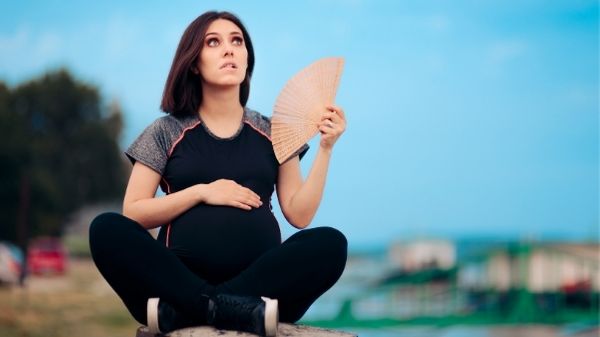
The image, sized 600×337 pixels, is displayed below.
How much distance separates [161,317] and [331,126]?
700 mm

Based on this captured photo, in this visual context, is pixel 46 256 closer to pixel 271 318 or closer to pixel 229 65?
pixel 229 65

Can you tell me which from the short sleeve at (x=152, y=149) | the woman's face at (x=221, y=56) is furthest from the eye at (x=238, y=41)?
the short sleeve at (x=152, y=149)

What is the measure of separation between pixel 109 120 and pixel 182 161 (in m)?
11.9

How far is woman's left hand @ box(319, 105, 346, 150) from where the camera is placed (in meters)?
2.37

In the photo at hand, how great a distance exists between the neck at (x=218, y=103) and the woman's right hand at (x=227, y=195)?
0.24 m

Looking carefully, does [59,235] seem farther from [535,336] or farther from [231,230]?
[231,230]

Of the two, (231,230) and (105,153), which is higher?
(105,153)

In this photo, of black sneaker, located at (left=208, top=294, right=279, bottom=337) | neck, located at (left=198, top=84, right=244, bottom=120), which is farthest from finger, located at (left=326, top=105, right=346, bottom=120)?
black sneaker, located at (left=208, top=294, right=279, bottom=337)

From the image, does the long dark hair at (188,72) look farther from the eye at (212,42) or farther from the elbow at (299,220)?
the elbow at (299,220)

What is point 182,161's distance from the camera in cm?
239

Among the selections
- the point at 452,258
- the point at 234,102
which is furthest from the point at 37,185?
the point at 234,102

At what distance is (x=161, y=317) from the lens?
2.18m

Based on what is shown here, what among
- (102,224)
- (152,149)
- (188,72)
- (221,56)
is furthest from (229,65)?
(102,224)

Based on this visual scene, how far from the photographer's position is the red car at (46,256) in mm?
11242
